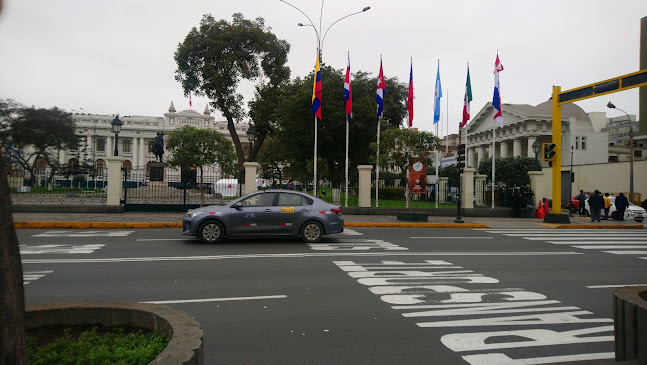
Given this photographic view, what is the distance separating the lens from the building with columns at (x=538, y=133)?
201 feet

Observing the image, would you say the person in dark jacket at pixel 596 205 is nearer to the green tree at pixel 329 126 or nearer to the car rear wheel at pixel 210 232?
the green tree at pixel 329 126

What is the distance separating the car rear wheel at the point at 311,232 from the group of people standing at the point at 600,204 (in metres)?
16.0

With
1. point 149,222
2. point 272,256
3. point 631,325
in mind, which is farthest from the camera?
point 149,222

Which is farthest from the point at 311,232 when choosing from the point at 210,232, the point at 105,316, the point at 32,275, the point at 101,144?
the point at 101,144

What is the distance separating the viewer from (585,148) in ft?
214

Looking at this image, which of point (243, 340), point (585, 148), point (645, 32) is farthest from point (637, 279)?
point (585, 148)

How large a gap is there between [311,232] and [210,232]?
277 centimetres

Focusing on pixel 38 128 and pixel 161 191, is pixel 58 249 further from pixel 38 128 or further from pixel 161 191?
pixel 38 128

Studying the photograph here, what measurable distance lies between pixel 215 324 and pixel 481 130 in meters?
71.2

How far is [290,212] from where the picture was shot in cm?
1276

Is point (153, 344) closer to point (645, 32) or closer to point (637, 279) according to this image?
point (637, 279)

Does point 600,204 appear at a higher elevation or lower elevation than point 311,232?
higher

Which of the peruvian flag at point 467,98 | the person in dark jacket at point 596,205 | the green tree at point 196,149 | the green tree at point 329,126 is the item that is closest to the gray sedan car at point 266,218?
the green tree at point 196,149

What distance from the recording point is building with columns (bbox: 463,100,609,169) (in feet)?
201
